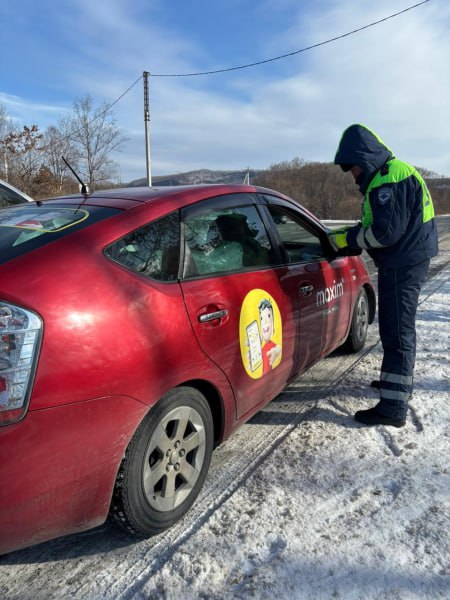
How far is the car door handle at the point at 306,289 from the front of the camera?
3150 millimetres

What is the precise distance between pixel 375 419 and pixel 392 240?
3.96 feet

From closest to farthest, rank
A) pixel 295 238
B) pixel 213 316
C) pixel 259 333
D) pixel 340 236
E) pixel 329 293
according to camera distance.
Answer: pixel 213 316 → pixel 259 333 → pixel 340 236 → pixel 329 293 → pixel 295 238

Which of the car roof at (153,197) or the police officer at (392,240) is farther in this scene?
the police officer at (392,240)

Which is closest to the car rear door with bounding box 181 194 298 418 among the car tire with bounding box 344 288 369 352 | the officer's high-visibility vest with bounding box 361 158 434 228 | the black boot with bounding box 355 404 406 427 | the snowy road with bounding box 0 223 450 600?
the snowy road with bounding box 0 223 450 600

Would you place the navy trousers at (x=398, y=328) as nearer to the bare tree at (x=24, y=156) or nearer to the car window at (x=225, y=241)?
the car window at (x=225, y=241)

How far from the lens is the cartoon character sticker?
252 cm

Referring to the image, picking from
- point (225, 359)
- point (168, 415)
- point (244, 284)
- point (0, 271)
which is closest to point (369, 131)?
point (244, 284)

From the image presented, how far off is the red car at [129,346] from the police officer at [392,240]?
65 cm

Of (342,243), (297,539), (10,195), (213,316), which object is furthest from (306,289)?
(10,195)

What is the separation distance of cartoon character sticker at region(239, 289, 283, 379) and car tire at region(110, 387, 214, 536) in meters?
0.42

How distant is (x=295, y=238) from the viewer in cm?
374

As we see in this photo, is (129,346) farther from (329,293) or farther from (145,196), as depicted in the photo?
(329,293)

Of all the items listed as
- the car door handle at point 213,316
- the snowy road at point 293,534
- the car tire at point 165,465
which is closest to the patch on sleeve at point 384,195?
the car door handle at point 213,316

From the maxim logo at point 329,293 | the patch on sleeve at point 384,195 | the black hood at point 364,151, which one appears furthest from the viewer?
the maxim logo at point 329,293
